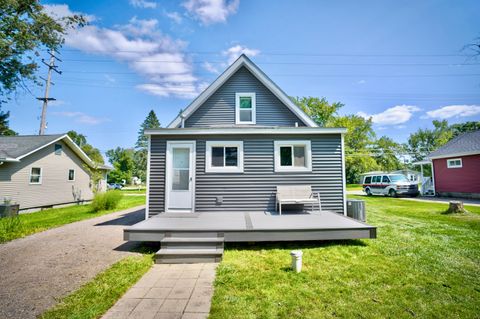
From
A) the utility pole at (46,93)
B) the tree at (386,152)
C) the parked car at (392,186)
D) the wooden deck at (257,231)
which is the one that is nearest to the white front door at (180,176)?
the wooden deck at (257,231)

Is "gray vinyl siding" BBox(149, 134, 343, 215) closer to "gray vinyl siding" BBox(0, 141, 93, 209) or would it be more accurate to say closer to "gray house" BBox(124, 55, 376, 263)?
"gray house" BBox(124, 55, 376, 263)

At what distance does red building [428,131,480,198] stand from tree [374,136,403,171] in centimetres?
2389

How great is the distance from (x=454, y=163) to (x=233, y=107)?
1678 centimetres

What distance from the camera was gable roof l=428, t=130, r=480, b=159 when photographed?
43.9 feet

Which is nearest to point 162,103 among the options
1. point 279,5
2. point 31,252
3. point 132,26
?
point 132,26

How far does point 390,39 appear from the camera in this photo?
1183cm

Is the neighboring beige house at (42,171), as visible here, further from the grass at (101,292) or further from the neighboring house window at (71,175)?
the grass at (101,292)

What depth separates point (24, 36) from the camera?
11148 millimetres

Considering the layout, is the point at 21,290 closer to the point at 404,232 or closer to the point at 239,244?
the point at 239,244

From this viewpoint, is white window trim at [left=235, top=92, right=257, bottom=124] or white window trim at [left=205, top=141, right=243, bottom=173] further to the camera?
white window trim at [left=235, top=92, right=257, bottom=124]

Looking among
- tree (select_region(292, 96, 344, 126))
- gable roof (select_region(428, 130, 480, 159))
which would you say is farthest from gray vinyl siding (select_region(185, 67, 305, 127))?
tree (select_region(292, 96, 344, 126))

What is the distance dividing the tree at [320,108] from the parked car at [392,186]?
12.6 metres

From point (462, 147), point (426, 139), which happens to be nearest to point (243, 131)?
point (462, 147)

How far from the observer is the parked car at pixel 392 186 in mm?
15622
